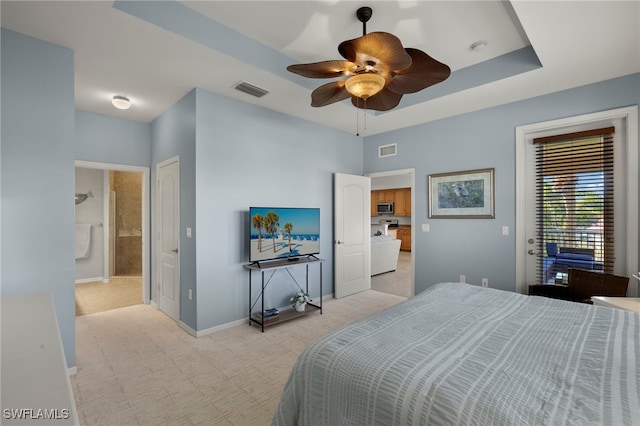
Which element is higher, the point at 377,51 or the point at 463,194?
the point at 377,51

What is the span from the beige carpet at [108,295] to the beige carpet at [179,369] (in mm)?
421

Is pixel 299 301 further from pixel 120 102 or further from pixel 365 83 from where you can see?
pixel 120 102

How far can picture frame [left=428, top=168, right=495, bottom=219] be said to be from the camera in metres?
3.73

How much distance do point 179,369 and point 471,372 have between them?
238cm

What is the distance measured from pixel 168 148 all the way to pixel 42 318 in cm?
291

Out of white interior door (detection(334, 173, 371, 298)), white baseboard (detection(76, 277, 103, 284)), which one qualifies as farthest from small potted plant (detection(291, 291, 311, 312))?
white baseboard (detection(76, 277, 103, 284))

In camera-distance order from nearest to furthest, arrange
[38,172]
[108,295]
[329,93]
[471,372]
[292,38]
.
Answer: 1. [471,372]
2. [38,172]
3. [329,93]
4. [292,38]
5. [108,295]

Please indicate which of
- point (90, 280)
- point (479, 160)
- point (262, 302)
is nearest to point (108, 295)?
point (90, 280)

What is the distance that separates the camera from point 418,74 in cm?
204

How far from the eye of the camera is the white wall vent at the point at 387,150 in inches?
186

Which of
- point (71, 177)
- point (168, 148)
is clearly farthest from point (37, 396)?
point (168, 148)

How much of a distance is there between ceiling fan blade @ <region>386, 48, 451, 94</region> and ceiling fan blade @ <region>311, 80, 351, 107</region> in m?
0.36

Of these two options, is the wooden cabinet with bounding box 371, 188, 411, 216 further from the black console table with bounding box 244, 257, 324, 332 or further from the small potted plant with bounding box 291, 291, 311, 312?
the small potted plant with bounding box 291, 291, 311, 312

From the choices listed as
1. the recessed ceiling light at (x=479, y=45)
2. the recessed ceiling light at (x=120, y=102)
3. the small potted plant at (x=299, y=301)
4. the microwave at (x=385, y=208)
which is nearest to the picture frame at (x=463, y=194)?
the recessed ceiling light at (x=479, y=45)
